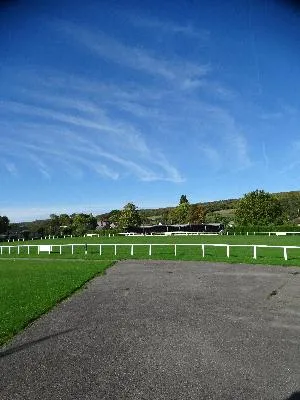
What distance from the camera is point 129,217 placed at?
143 m

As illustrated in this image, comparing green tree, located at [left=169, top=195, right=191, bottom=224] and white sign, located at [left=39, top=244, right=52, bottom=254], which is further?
green tree, located at [left=169, top=195, right=191, bottom=224]

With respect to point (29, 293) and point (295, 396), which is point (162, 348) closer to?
point (295, 396)

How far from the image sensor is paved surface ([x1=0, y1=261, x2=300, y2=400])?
5.34 meters

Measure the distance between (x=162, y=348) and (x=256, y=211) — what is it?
115 metres

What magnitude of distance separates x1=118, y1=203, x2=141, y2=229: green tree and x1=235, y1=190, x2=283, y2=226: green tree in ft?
117

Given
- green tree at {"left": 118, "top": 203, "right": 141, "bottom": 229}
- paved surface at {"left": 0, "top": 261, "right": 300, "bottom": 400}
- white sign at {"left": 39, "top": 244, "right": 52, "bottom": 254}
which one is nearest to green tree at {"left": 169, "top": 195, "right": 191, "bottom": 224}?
green tree at {"left": 118, "top": 203, "right": 141, "bottom": 229}

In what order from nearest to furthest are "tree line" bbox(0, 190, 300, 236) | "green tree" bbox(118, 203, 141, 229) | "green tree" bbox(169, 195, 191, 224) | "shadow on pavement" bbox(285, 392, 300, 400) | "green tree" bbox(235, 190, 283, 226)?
"shadow on pavement" bbox(285, 392, 300, 400), "tree line" bbox(0, 190, 300, 236), "green tree" bbox(235, 190, 283, 226), "green tree" bbox(118, 203, 141, 229), "green tree" bbox(169, 195, 191, 224)

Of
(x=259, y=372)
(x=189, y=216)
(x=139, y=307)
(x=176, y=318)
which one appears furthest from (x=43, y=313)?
(x=189, y=216)

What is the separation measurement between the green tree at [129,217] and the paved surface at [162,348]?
426 ft

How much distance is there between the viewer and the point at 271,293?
12000 millimetres

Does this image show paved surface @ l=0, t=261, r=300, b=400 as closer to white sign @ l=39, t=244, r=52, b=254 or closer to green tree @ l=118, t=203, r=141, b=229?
white sign @ l=39, t=244, r=52, b=254

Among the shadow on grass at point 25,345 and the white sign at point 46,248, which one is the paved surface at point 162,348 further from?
the white sign at point 46,248

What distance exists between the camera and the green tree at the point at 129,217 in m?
142

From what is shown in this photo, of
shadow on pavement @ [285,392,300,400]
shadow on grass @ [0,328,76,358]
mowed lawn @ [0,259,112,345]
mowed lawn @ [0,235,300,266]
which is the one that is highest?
mowed lawn @ [0,235,300,266]
